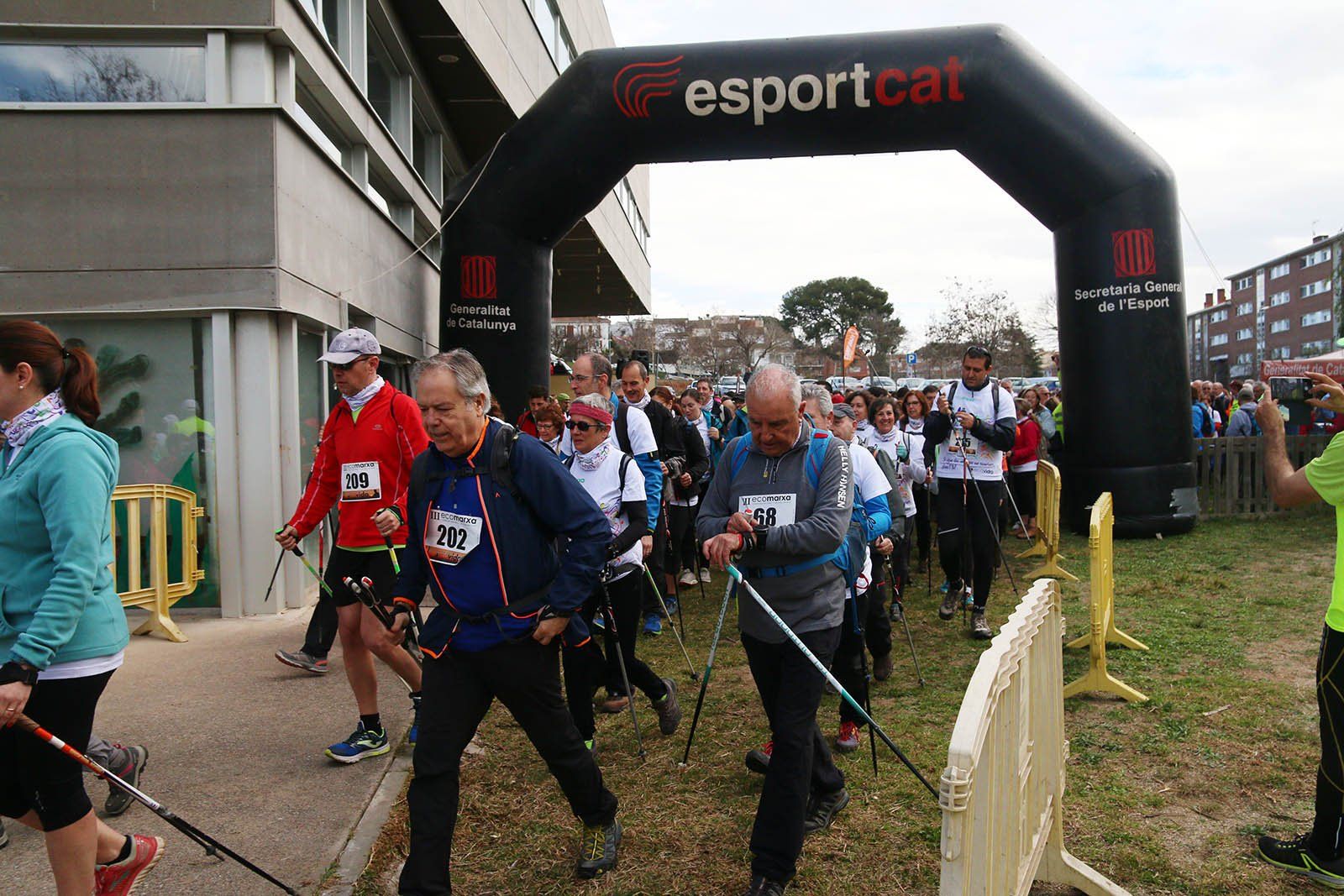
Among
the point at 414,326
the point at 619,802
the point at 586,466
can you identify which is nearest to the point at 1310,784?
the point at 619,802

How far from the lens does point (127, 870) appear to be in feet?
10.8

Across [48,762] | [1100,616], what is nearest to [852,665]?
[1100,616]

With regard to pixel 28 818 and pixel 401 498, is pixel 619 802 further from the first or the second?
pixel 28 818

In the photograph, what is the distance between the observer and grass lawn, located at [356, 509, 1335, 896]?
3840 mm

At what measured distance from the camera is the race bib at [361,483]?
4.99m

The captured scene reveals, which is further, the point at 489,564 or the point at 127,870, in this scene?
the point at 489,564

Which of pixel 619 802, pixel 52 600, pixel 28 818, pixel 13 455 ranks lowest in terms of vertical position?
pixel 619 802

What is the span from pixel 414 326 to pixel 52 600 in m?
10.8

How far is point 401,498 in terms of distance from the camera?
4.94 m

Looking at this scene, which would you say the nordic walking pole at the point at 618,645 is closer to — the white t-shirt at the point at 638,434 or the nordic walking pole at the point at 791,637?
the nordic walking pole at the point at 791,637

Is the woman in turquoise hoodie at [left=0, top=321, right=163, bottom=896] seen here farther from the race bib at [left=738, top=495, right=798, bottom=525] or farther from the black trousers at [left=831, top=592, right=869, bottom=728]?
the black trousers at [left=831, top=592, right=869, bottom=728]

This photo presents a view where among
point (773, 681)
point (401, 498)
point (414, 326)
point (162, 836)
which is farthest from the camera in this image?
point (414, 326)

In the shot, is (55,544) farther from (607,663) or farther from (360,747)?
(607,663)

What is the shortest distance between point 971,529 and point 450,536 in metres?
5.26
